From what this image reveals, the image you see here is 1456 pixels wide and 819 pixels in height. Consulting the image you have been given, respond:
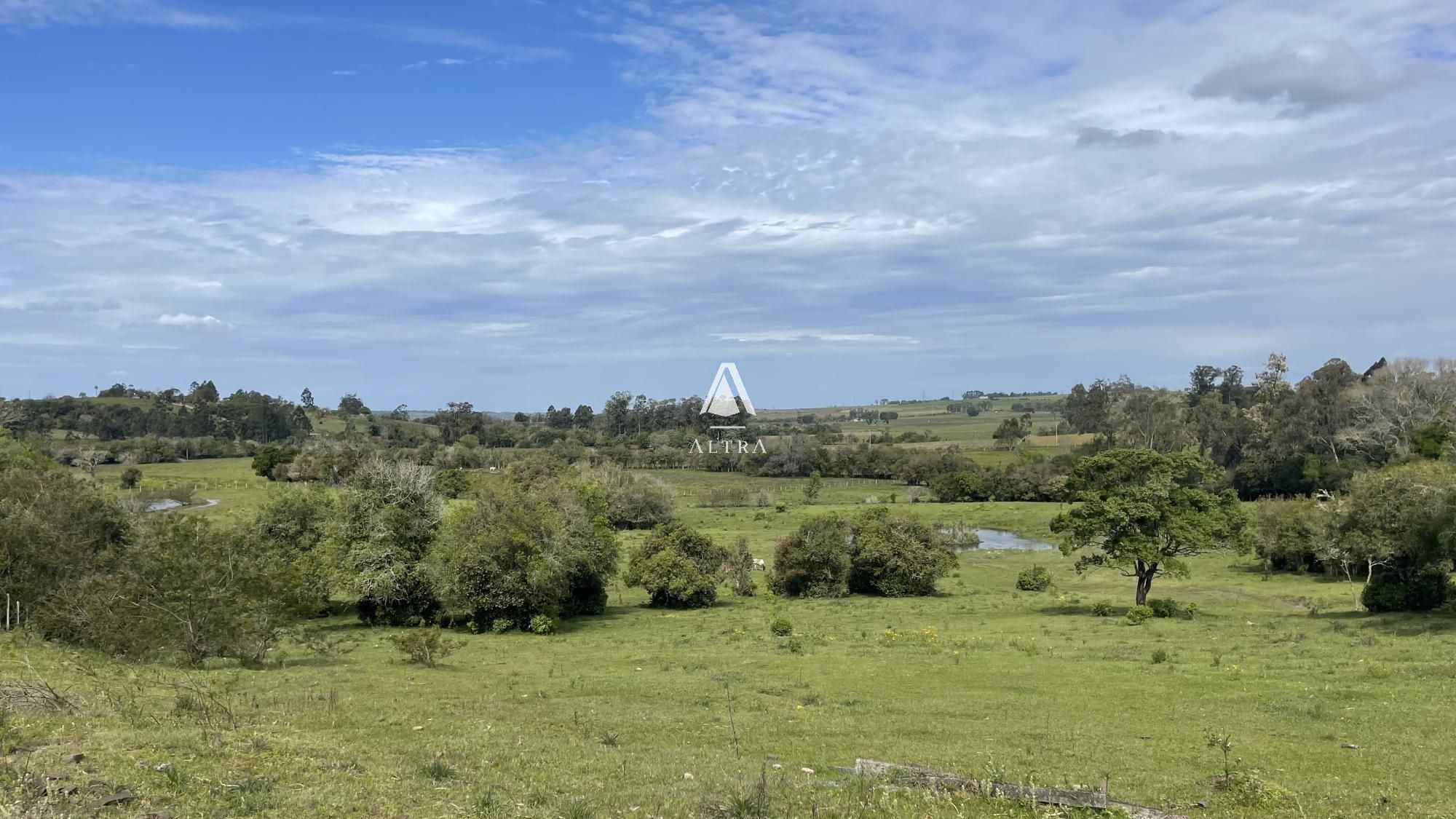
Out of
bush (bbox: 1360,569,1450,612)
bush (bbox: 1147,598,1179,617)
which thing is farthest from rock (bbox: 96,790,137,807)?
bush (bbox: 1360,569,1450,612)

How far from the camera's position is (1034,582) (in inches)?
2092

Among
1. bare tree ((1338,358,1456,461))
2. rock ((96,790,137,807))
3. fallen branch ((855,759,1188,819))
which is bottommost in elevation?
fallen branch ((855,759,1188,819))

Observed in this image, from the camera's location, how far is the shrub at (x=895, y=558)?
51.5 metres

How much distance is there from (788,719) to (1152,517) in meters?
26.5

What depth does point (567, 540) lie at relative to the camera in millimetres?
42375

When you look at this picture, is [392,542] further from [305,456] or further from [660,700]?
[305,456]

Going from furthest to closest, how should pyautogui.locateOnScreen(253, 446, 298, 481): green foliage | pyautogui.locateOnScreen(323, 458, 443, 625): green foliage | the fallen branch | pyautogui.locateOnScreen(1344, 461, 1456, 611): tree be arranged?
pyautogui.locateOnScreen(253, 446, 298, 481): green foliage, pyautogui.locateOnScreen(323, 458, 443, 625): green foliage, pyautogui.locateOnScreen(1344, 461, 1456, 611): tree, the fallen branch

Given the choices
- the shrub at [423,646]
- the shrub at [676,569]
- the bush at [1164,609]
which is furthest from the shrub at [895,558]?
the shrub at [423,646]

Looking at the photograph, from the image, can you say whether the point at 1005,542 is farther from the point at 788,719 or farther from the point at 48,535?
the point at 48,535

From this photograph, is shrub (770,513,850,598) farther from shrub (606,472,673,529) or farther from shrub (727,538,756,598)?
shrub (606,472,673,529)

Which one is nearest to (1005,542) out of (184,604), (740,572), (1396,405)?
(740,572)

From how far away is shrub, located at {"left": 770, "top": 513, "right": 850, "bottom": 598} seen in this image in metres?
51.3

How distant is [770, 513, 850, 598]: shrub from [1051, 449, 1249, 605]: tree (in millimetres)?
13772

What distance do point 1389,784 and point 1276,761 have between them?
177 cm
